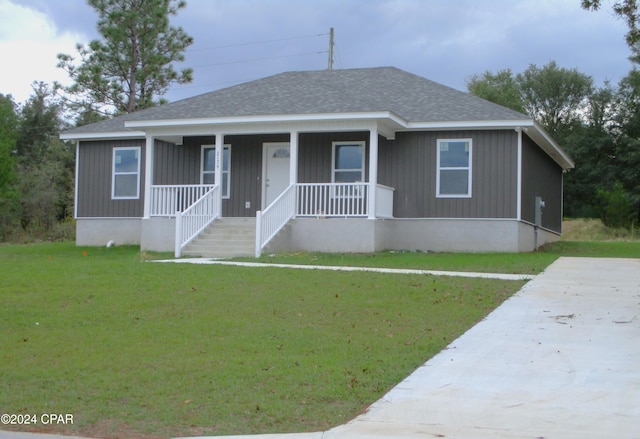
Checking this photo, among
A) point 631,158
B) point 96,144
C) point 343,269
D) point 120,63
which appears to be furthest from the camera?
point 631,158

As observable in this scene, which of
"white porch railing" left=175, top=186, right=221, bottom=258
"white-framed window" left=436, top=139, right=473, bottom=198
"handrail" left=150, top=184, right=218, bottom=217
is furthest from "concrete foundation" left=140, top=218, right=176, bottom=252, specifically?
"white-framed window" left=436, top=139, right=473, bottom=198

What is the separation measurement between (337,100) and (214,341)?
41.6ft

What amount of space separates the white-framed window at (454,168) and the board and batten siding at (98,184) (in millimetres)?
9172

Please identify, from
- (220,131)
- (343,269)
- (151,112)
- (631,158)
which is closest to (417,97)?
(220,131)

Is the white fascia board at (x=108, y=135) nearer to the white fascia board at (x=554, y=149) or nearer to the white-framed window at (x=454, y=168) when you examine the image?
the white-framed window at (x=454, y=168)

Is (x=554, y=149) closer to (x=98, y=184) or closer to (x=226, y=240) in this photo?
(x=226, y=240)

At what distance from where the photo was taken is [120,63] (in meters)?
40.6

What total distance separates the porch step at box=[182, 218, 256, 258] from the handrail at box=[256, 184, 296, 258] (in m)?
0.40

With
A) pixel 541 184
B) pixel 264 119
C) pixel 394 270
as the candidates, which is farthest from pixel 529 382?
pixel 541 184

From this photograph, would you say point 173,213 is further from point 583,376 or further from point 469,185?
point 583,376

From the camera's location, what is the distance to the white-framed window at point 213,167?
22.8 meters

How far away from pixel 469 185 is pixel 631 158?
26.3m

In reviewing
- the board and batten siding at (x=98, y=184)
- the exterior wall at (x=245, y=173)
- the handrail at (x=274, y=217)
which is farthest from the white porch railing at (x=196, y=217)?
the board and batten siding at (x=98, y=184)

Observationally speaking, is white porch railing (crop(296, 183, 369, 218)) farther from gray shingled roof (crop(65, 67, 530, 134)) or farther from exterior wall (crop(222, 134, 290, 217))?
gray shingled roof (crop(65, 67, 530, 134))
